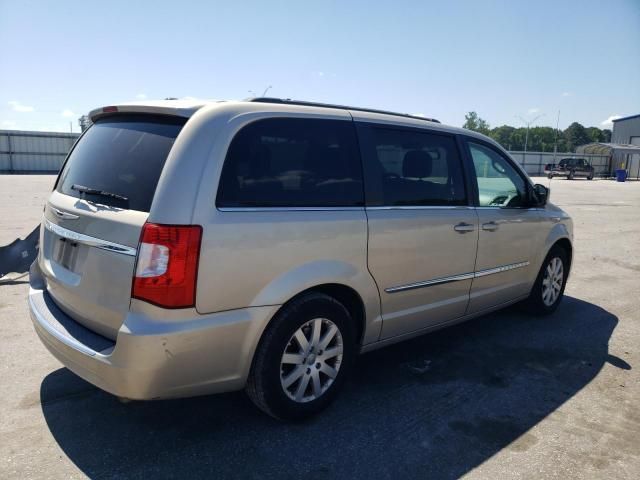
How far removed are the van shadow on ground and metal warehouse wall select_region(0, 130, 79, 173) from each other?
37.1 m

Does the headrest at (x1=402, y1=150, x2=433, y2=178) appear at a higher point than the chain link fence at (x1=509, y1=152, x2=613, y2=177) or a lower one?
lower

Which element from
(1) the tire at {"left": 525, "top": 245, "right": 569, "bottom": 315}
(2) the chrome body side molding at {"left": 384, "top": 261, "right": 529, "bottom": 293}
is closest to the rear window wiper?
(2) the chrome body side molding at {"left": 384, "top": 261, "right": 529, "bottom": 293}

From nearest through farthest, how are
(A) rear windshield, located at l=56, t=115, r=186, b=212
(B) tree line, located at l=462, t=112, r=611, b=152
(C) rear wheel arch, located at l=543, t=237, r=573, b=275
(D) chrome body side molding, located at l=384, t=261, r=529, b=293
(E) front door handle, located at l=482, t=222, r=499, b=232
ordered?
(A) rear windshield, located at l=56, t=115, r=186, b=212
(D) chrome body side molding, located at l=384, t=261, r=529, b=293
(E) front door handle, located at l=482, t=222, r=499, b=232
(C) rear wheel arch, located at l=543, t=237, r=573, b=275
(B) tree line, located at l=462, t=112, r=611, b=152

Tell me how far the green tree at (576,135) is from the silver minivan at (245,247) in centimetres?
12584

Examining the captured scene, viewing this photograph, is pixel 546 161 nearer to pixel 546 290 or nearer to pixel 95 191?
pixel 546 290

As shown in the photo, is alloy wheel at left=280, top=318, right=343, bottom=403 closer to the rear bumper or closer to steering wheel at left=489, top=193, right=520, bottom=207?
the rear bumper

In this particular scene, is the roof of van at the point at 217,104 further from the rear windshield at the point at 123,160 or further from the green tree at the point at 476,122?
the green tree at the point at 476,122

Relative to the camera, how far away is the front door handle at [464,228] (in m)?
3.89

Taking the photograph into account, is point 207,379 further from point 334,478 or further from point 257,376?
point 334,478

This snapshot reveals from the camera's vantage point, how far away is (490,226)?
4230 millimetres

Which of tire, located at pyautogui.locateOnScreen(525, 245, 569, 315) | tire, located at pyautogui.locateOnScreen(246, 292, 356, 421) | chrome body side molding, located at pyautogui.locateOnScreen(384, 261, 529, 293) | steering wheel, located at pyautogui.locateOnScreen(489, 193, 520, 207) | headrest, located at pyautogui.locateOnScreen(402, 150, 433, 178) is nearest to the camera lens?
tire, located at pyautogui.locateOnScreen(246, 292, 356, 421)

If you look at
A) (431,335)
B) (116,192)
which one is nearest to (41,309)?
(116,192)

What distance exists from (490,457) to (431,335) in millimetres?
1939

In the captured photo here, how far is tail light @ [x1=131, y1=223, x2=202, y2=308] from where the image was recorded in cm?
246
